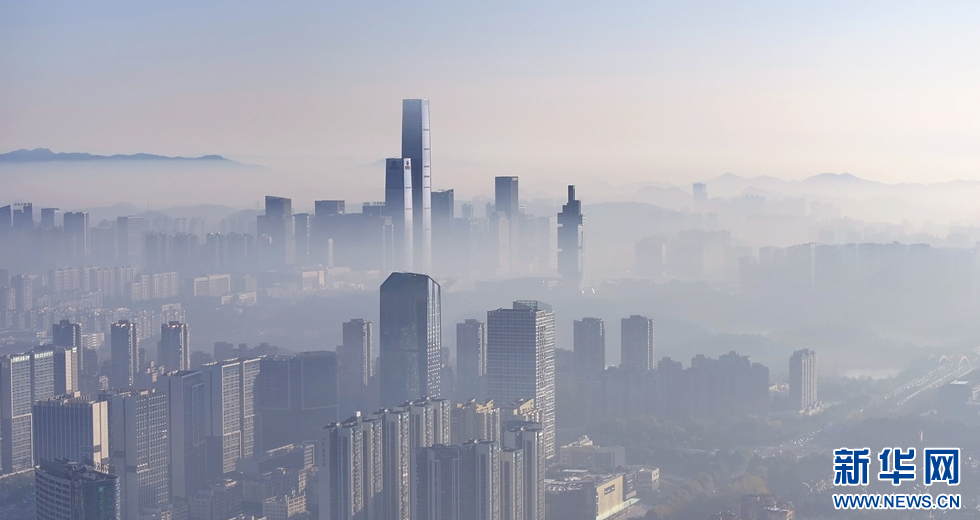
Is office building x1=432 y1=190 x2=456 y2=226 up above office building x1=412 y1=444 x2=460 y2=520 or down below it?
above

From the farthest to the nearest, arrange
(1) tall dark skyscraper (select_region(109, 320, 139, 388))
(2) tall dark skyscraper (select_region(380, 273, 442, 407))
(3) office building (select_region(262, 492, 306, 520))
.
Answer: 1. (1) tall dark skyscraper (select_region(109, 320, 139, 388))
2. (2) tall dark skyscraper (select_region(380, 273, 442, 407))
3. (3) office building (select_region(262, 492, 306, 520))

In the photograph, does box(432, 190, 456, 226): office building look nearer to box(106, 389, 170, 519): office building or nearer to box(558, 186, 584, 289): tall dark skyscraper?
box(558, 186, 584, 289): tall dark skyscraper

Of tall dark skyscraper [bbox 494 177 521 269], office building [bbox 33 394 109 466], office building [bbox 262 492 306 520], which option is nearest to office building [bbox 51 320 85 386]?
office building [bbox 33 394 109 466]

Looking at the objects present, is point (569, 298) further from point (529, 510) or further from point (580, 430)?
point (529, 510)

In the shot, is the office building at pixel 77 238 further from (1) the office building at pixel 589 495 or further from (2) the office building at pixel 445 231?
(1) the office building at pixel 589 495

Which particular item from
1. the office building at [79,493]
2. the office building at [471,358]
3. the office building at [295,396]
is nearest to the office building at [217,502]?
the office building at [295,396]

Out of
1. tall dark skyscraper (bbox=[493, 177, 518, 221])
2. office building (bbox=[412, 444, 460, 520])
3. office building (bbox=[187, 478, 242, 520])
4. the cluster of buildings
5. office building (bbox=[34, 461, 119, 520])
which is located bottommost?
office building (bbox=[187, 478, 242, 520])
